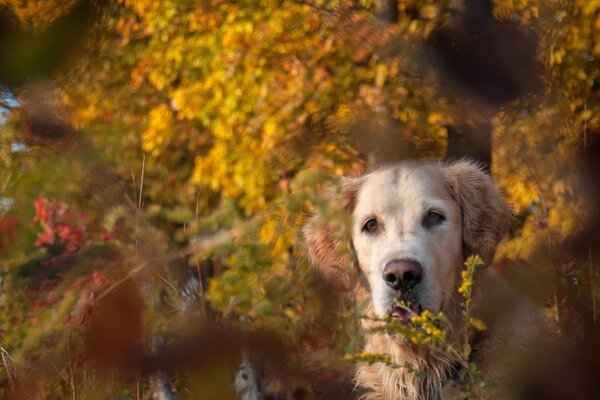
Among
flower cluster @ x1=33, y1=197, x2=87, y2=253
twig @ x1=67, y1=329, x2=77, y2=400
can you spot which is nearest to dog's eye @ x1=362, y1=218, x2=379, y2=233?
twig @ x1=67, y1=329, x2=77, y2=400

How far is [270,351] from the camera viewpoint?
4.75 m

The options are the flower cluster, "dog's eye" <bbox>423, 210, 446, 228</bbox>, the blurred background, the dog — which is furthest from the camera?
the flower cluster

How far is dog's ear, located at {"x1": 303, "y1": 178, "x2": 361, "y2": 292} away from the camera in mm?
4078

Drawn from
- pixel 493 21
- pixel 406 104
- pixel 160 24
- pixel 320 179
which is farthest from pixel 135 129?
pixel 320 179

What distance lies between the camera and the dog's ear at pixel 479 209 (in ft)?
13.0

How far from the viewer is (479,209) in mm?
4031

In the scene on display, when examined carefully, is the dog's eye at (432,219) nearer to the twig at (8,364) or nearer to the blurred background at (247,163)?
the blurred background at (247,163)

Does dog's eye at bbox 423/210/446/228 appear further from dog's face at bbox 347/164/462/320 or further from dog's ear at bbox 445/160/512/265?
dog's ear at bbox 445/160/512/265

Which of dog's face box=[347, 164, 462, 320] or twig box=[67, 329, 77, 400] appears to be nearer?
dog's face box=[347, 164, 462, 320]

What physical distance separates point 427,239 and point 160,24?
4462 mm

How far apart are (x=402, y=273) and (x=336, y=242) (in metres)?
0.70

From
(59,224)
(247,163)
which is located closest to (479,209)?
(247,163)

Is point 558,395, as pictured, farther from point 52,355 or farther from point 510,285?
point 52,355

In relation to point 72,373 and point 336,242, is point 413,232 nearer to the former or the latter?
point 336,242
